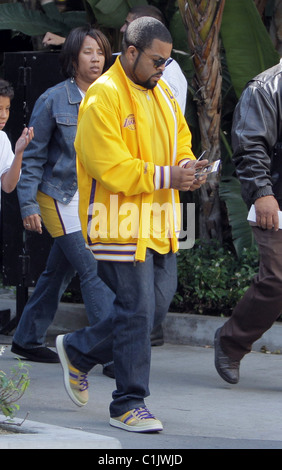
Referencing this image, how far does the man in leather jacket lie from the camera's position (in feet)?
18.6

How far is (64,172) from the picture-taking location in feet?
20.9

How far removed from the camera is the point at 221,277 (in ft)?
25.8

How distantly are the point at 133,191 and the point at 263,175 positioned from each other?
1.06m

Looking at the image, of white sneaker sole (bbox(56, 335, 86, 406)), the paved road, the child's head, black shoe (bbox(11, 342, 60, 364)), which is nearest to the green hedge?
the paved road

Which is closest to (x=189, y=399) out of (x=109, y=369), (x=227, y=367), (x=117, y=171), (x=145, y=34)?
(x=227, y=367)

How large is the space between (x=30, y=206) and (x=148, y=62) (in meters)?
1.69

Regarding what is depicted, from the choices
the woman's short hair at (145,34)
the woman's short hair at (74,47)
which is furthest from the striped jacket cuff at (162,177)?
the woman's short hair at (74,47)

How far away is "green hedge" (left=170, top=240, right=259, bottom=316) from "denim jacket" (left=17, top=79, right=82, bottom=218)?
175 cm

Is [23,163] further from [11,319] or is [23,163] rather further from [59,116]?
[11,319]

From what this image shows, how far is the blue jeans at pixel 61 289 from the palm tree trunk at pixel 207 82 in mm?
2227

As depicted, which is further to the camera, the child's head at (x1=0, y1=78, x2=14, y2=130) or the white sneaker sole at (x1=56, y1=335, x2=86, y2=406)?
the child's head at (x1=0, y1=78, x2=14, y2=130)

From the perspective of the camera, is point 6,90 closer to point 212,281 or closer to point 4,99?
point 4,99

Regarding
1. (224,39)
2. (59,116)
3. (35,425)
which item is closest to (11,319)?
(59,116)

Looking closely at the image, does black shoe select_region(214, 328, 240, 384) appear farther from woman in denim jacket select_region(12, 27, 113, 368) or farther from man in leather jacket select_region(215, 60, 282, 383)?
woman in denim jacket select_region(12, 27, 113, 368)
